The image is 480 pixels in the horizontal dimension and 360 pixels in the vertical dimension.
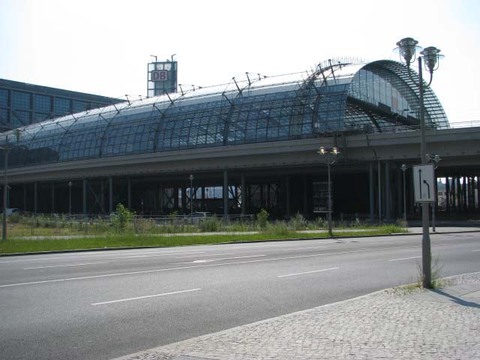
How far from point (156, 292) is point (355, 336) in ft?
18.9

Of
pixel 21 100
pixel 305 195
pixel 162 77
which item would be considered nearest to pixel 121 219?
pixel 305 195

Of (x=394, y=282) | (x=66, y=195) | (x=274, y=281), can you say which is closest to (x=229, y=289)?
(x=274, y=281)

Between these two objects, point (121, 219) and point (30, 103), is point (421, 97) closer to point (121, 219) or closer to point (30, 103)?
point (121, 219)

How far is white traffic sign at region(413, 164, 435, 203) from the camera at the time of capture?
38.8 ft

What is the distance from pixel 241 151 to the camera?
2638 inches

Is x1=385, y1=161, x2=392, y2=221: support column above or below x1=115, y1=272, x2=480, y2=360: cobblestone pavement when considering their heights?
above

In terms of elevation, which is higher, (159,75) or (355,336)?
(159,75)

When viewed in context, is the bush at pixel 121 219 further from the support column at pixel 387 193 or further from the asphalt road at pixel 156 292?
the support column at pixel 387 193

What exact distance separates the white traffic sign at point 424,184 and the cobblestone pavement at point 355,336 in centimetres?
263

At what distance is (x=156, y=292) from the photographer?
1202 cm

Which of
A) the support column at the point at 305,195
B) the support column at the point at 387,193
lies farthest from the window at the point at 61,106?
the support column at the point at 387,193

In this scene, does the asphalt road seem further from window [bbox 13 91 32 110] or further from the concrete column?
window [bbox 13 91 32 110]

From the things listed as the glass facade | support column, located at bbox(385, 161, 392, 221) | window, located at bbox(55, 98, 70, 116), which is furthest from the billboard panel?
support column, located at bbox(385, 161, 392, 221)

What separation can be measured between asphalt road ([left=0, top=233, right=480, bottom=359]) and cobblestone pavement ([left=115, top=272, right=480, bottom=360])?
902mm
